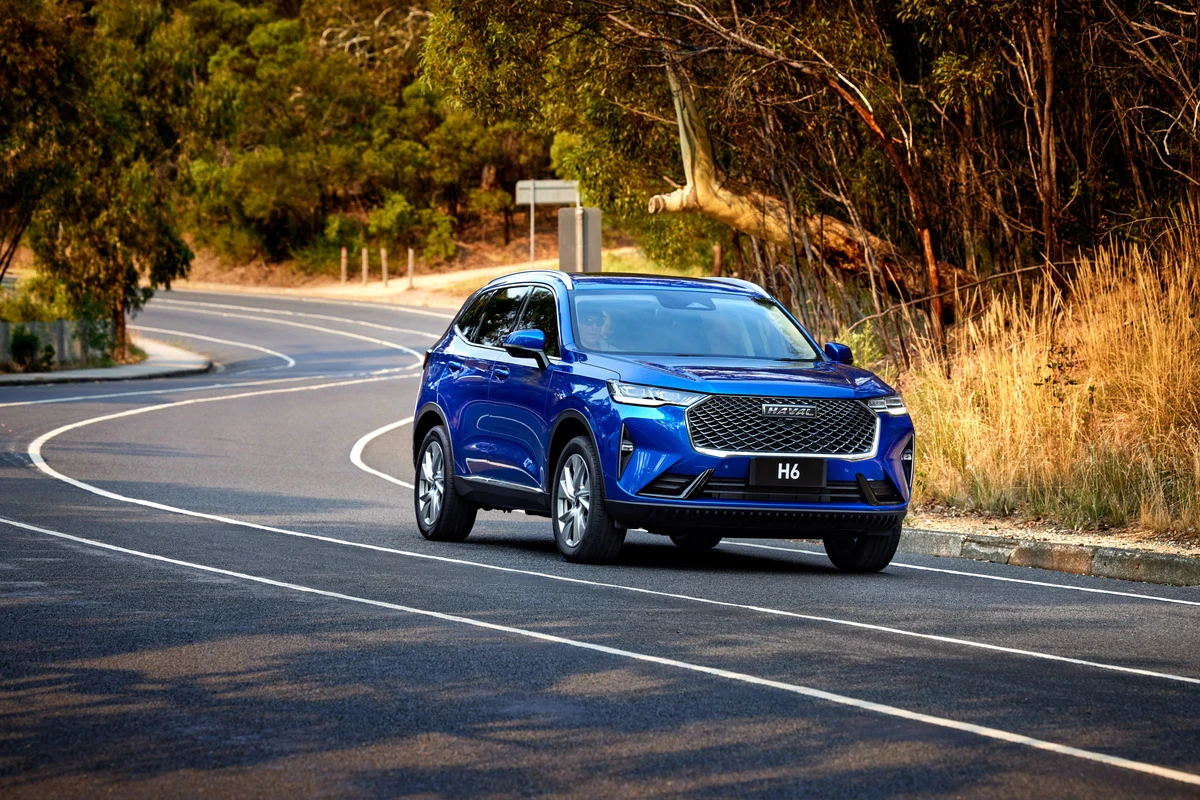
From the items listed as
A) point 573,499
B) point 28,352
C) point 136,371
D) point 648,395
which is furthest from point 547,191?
point 648,395

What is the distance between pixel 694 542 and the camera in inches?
521

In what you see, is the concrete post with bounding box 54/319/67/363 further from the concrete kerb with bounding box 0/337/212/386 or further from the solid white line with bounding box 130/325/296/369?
the solid white line with bounding box 130/325/296/369

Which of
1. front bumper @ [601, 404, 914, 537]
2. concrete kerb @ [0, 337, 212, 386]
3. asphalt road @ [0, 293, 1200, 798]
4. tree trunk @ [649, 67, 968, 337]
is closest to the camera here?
asphalt road @ [0, 293, 1200, 798]

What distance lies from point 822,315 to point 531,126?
6124 mm

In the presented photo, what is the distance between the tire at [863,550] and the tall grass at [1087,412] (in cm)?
225

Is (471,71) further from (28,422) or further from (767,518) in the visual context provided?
(767,518)

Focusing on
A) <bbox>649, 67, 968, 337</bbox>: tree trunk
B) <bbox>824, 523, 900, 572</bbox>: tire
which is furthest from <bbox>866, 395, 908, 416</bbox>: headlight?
<bbox>649, 67, 968, 337</bbox>: tree trunk

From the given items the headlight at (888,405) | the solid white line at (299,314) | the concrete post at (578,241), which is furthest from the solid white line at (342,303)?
the headlight at (888,405)

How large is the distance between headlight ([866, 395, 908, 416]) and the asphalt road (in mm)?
1062

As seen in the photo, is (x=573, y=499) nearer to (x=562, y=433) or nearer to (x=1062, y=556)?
(x=562, y=433)

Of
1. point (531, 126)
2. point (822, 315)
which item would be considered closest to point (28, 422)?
point (531, 126)

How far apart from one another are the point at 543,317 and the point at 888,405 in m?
Result: 2.63

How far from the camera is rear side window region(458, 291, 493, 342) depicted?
1380 centimetres

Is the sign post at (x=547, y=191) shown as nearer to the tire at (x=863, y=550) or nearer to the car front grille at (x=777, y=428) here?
the tire at (x=863, y=550)
